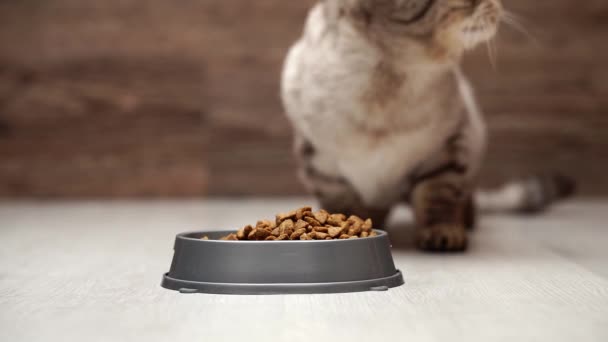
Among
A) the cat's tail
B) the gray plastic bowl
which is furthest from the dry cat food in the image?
the cat's tail

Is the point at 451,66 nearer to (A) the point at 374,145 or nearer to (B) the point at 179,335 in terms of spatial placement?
(A) the point at 374,145

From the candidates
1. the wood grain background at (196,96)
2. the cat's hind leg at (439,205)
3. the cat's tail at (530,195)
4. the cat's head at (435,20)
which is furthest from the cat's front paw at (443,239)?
the wood grain background at (196,96)

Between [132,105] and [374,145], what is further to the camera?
[132,105]

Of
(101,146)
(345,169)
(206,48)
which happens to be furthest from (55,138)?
(345,169)

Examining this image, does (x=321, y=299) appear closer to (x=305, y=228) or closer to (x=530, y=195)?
(x=305, y=228)

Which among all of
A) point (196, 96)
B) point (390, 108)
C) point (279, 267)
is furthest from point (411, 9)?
point (196, 96)

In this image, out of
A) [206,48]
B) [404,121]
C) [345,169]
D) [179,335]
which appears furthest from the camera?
[206,48]

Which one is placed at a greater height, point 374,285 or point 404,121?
point 404,121
